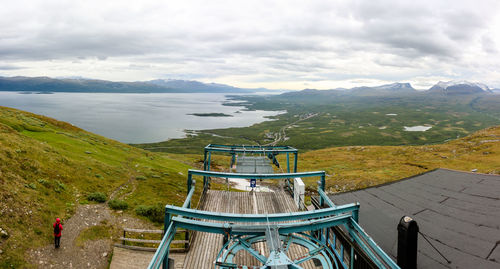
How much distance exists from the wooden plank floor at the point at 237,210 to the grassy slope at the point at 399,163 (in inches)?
1122

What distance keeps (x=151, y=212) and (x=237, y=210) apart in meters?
10.5

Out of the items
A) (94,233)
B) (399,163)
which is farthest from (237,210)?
(399,163)

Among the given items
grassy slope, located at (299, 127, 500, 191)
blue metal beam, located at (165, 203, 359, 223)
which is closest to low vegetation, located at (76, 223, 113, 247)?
blue metal beam, located at (165, 203, 359, 223)

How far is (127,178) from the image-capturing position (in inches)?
1113

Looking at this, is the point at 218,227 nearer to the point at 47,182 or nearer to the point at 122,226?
the point at 122,226

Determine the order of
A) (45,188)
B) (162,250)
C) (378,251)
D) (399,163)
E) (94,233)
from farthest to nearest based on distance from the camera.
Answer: (399,163)
(45,188)
(94,233)
(378,251)
(162,250)

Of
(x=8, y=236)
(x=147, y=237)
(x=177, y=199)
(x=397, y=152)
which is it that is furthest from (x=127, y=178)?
(x=397, y=152)

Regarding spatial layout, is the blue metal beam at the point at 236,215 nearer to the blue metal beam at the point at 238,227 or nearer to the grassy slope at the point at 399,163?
the blue metal beam at the point at 238,227

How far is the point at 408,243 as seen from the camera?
24.2ft

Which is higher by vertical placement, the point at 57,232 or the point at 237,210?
the point at 237,210

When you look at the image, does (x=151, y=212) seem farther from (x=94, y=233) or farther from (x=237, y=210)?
(x=237, y=210)

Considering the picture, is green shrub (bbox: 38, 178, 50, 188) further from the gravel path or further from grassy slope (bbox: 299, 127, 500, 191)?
grassy slope (bbox: 299, 127, 500, 191)

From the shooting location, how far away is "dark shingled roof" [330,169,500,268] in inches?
330

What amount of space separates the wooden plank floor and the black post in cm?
337
